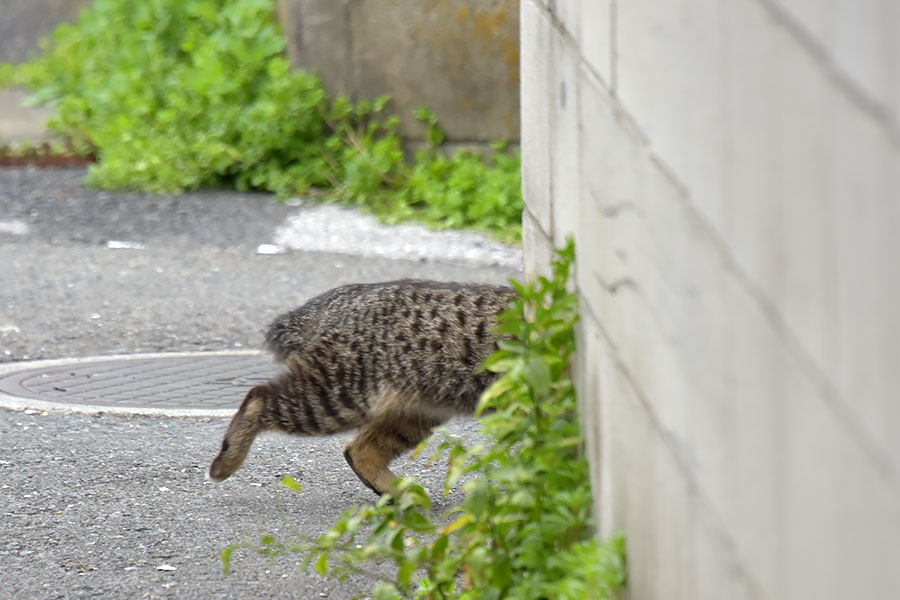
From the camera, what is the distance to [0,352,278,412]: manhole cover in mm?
6297

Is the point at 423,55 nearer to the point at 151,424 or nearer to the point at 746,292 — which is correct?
the point at 151,424

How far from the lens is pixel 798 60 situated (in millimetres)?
1627

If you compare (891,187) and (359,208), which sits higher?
(891,187)

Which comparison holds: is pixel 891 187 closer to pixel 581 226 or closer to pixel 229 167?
pixel 581 226

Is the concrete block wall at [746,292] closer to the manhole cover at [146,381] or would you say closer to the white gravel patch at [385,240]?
the manhole cover at [146,381]

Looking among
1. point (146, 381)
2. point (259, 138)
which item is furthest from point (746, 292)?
point (259, 138)

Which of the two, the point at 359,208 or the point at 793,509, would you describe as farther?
the point at 359,208

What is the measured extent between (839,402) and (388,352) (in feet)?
11.7

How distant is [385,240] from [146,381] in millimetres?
3021

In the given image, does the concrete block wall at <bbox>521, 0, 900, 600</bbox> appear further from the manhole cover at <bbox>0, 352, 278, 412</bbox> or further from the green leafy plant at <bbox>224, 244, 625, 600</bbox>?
the manhole cover at <bbox>0, 352, 278, 412</bbox>

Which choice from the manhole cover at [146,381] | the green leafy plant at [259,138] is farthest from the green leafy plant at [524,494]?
the green leafy plant at [259,138]

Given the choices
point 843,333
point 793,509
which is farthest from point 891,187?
point 793,509

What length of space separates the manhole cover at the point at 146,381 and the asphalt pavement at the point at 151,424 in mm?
189

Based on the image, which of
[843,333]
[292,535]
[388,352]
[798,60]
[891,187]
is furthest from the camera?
[388,352]
